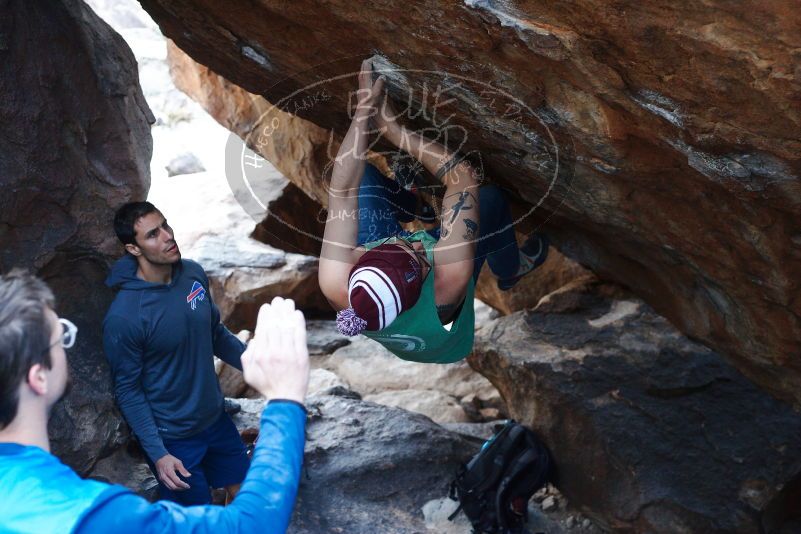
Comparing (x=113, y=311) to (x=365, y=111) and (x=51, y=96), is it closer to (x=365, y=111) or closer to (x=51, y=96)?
(x=51, y=96)

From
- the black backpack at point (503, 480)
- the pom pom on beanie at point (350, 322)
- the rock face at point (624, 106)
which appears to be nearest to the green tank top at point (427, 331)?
the pom pom on beanie at point (350, 322)

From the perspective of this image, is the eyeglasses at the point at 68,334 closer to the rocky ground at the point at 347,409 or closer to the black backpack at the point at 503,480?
the rocky ground at the point at 347,409

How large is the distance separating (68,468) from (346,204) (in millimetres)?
1743

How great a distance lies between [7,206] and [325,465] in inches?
79.4

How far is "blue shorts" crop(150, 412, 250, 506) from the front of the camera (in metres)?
3.79

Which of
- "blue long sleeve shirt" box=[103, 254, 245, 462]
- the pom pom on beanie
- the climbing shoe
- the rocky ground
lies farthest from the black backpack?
the pom pom on beanie

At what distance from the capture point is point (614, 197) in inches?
124

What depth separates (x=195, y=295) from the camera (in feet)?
12.3

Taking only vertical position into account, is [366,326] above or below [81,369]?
above

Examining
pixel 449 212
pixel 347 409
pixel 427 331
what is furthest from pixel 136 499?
pixel 347 409

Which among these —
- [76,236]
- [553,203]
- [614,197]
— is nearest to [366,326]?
[614,197]

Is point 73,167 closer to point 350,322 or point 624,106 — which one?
point 350,322

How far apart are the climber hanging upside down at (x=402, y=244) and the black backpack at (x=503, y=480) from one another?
110cm

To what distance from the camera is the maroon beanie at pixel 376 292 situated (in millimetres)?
2711
